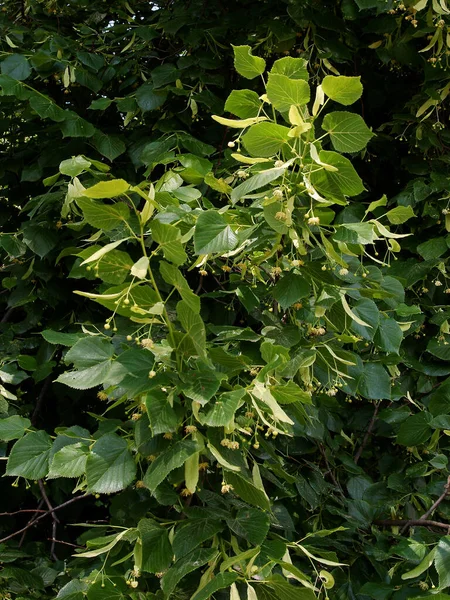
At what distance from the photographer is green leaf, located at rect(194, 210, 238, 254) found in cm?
116

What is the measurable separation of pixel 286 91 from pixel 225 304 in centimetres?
83

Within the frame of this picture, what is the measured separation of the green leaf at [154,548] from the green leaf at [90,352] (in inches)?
11.0

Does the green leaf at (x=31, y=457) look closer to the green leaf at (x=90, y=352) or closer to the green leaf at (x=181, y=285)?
the green leaf at (x=90, y=352)

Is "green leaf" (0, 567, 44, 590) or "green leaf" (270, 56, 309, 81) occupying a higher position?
"green leaf" (270, 56, 309, 81)

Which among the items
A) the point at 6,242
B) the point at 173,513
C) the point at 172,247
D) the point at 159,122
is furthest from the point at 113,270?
the point at 159,122

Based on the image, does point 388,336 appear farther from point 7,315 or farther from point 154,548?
point 7,315

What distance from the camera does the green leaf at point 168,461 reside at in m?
1.07

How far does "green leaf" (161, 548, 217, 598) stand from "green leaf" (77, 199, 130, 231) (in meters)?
0.55

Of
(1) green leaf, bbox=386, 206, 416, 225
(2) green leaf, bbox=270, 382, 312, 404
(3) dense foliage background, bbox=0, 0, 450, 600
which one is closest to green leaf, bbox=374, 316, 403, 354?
(3) dense foliage background, bbox=0, 0, 450, 600

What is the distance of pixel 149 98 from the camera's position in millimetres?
2117

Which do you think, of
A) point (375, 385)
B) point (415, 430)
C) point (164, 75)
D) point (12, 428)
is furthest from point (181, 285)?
point (164, 75)

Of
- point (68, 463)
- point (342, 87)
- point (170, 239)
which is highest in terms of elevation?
point (342, 87)

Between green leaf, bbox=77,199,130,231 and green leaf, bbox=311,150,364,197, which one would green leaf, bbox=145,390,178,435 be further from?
green leaf, bbox=311,150,364,197

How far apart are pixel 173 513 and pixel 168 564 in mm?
298
